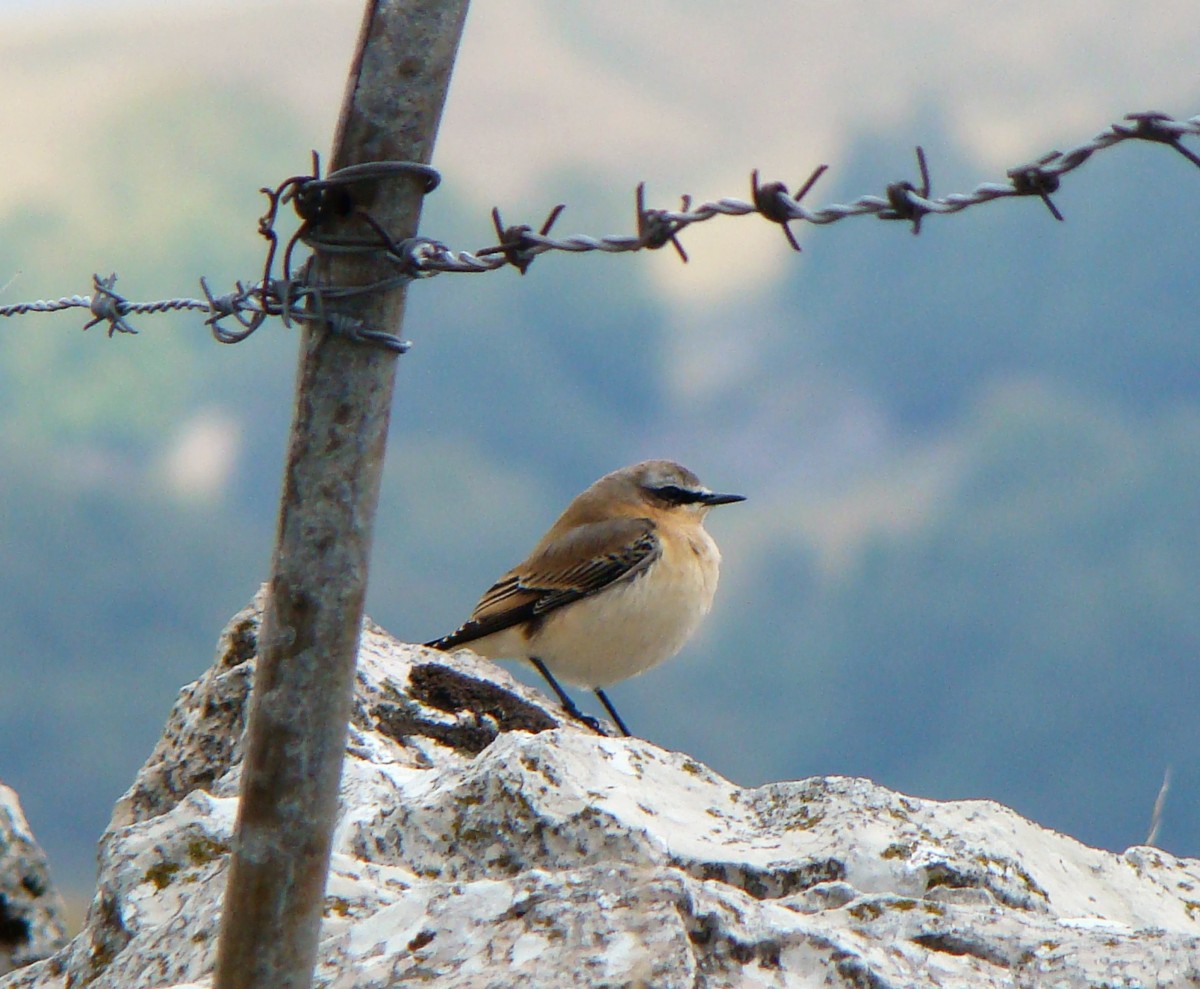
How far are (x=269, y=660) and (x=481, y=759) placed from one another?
114 cm

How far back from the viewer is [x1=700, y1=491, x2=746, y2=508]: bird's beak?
959 cm

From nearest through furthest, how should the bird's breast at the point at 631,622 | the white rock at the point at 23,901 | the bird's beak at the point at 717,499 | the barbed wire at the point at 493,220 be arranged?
the barbed wire at the point at 493,220 < the white rock at the point at 23,901 < the bird's breast at the point at 631,622 < the bird's beak at the point at 717,499

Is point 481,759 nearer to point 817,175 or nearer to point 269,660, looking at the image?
point 269,660

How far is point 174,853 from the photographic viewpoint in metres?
4.42

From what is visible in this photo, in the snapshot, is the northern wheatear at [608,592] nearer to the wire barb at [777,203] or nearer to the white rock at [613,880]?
the white rock at [613,880]

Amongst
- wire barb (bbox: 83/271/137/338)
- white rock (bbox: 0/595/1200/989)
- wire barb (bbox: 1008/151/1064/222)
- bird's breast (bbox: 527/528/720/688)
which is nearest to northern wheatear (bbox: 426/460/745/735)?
bird's breast (bbox: 527/528/720/688)

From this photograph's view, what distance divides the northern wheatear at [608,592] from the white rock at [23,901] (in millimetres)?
3332

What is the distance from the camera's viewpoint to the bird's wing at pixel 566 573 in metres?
9.00

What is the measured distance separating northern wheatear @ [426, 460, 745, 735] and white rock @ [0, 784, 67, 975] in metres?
3.33

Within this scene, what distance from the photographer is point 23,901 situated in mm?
5934

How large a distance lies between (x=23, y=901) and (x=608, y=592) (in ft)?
12.8

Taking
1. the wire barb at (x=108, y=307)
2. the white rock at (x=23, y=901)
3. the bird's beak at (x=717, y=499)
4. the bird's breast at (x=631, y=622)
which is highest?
the bird's beak at (x=717, y=499)

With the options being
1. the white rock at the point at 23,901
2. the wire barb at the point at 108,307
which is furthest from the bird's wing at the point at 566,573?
the wire barb at the point at 108,307

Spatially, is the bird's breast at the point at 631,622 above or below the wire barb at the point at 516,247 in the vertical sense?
above
